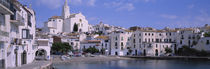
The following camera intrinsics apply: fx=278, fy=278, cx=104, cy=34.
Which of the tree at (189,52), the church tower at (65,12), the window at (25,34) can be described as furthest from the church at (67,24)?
the window at (25,34)

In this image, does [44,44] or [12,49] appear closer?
[12,49]

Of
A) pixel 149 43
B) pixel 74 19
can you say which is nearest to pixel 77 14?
pixel 74 19

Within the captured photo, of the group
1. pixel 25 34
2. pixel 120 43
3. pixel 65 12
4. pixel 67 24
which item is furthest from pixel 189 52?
pixel 65 12

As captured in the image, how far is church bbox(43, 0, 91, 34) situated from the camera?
11903 cm

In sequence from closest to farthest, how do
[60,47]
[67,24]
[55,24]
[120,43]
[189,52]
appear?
[189,52] < [60,47] < [120,43] < [55,24] < [67,24]

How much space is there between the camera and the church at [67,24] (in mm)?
119031

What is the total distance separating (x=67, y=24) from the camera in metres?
122

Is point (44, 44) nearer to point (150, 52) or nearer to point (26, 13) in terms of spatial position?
point (26, 13)

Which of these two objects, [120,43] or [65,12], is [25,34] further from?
[65,12]

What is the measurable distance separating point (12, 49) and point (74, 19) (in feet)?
316

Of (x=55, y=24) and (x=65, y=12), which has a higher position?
(x=65, y=12)

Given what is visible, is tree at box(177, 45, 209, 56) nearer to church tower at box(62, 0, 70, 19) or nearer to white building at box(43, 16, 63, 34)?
white building at box(43, 16, 63, 34)

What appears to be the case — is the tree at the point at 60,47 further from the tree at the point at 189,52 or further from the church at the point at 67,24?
the church at the point at 67,24

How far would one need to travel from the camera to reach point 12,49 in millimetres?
24688
